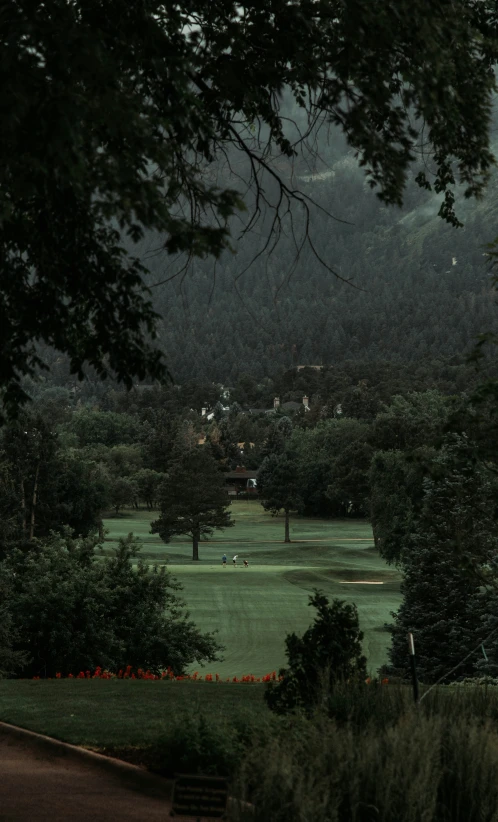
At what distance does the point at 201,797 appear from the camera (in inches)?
248

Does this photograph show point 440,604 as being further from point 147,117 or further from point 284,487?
point 284,487

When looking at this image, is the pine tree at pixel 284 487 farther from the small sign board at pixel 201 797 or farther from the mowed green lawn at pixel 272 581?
the small sign board at pixel 201 797

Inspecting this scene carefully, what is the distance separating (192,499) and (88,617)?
2223 inches

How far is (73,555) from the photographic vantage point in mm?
22844

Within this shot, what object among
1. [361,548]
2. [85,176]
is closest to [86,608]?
[85,176]

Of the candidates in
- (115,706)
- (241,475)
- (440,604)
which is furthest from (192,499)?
(241,475)

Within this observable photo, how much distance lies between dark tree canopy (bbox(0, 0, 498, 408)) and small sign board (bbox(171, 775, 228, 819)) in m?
3.11

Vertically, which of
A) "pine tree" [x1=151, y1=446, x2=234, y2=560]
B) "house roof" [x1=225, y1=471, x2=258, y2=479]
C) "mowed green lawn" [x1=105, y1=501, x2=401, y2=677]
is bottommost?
"mowed green lawn" [x1=105, y1=501, x2=401, y2=677]

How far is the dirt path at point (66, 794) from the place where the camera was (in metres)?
Result: 8.04

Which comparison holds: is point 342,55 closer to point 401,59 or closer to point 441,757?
point 401,59

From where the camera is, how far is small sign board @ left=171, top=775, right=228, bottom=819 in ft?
20.6

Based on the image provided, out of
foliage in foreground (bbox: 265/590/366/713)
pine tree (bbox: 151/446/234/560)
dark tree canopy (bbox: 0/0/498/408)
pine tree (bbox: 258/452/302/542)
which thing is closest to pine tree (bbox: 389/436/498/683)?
foliage in foreground (bbox: 265/590/366/713)

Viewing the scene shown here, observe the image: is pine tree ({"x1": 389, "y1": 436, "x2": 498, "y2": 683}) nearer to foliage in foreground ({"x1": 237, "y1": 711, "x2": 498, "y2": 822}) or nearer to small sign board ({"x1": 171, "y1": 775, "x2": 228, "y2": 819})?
foliage in foreground ({"x1": 237, "y1": 711, "x2": 498, "y2": 822})

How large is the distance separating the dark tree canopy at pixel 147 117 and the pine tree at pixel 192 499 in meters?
66.5
